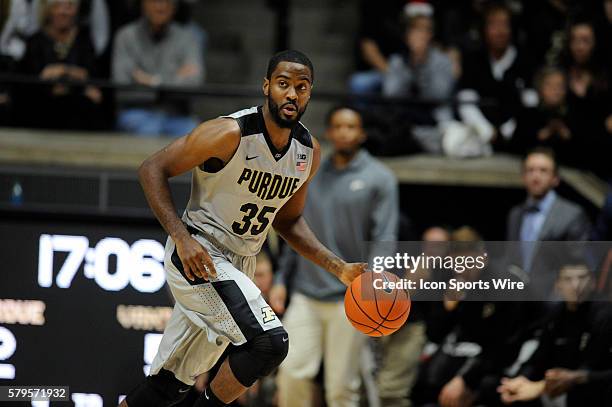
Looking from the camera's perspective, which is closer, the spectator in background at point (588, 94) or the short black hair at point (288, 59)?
the short black hair at point (288, 59)

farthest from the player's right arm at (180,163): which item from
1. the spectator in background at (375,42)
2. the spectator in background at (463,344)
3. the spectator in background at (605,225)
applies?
the spectator in background at (375,42)

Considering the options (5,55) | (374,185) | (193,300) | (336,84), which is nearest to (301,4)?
(336,84)

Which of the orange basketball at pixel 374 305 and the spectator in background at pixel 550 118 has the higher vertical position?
the spectator in background at pixel 550 118

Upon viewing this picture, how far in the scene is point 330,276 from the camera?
776cm

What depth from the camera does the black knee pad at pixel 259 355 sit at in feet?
17.7

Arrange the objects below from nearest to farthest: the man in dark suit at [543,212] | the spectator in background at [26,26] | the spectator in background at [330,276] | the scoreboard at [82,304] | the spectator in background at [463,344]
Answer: the scoreboard at [82,304] < the spectator in background at [463,344] < the spectator in background at [330,276] < the man in dark suit at [543,212] < the spectator in background at [26,26]

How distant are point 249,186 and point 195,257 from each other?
0.49 m

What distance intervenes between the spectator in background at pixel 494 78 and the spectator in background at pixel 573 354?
2511mm

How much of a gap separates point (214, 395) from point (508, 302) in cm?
238

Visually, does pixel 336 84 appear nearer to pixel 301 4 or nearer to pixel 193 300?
pixel 301 4

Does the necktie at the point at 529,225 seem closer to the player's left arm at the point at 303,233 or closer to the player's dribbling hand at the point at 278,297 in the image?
the player's dribbling hand at the point at 278,297

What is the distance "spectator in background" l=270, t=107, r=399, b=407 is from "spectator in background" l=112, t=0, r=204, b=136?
6.39ft

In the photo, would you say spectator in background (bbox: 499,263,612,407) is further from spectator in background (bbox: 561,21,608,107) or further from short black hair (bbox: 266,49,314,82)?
short black hair (bbox: 266,49,314,82)

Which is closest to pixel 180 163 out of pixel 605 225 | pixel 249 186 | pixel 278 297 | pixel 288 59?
pixel 249 186
